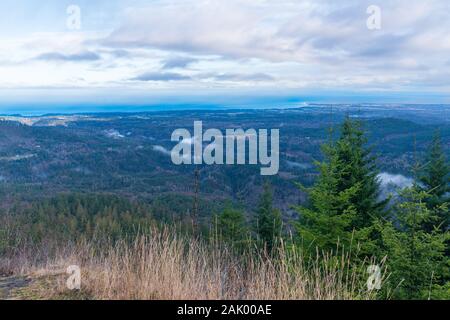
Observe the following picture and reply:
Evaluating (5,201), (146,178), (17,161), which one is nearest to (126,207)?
(5,201)

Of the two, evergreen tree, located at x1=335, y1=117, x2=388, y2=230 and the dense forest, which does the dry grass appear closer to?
the dense forest

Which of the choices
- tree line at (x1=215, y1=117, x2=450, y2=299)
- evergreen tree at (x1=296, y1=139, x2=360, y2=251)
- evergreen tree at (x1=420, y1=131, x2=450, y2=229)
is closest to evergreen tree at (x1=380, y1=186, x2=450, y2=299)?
tree line at (x1=215, y1=117, x2=450, y2=299)

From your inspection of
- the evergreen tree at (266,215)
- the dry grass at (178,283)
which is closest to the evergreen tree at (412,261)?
the dry grass at (178,283)

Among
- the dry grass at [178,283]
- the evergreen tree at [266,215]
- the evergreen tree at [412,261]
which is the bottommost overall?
the evergreen tree at [266,215]

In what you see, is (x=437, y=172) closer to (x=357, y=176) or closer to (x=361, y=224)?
(x=357, y=176)

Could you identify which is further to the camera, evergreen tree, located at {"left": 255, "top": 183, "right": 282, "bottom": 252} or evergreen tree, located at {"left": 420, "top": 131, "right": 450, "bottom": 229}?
evergreen tree, located at {"left": 255, "top": 183, "right": 282, "bottom": 252}

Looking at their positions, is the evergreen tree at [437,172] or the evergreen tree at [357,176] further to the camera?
the evergreen tree at [437,172]

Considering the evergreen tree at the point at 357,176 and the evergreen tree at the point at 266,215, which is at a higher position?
the evergreen tree at the point at 357,176

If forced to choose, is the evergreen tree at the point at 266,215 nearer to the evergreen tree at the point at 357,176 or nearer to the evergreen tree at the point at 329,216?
the evergreen tree at the point at 357,176

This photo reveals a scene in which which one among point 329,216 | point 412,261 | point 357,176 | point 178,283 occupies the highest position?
point 357,176

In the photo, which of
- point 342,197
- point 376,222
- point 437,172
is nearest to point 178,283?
point 376,222
